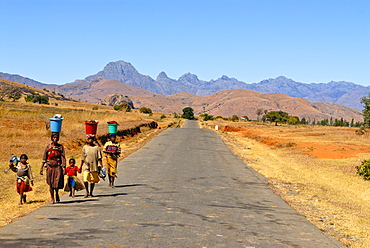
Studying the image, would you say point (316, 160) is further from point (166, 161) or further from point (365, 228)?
point (365, 228)

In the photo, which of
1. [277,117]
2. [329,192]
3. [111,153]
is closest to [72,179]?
[111,153]

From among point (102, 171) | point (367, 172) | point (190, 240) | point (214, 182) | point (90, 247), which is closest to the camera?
point (90, 247)

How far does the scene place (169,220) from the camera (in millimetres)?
8984

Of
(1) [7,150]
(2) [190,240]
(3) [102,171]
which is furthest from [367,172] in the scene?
(1) [7,150]

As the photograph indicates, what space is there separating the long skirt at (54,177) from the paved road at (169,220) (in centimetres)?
53

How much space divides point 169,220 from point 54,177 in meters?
3.52

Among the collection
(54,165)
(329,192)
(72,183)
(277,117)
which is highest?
(277,117)

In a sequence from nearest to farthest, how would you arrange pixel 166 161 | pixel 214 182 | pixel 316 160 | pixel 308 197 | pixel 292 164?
pixel 308 197 < pixel 214 182 < pixel 166 161 < pixel 292 164 < pixel 316 160

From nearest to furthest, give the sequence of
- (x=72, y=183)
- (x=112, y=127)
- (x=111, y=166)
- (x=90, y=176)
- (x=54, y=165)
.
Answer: (x=54, y=165), (x=90, y=176), (x=72, y=183), (x=111, y=166), (x=112, y=127)

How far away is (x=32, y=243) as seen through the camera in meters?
6.89

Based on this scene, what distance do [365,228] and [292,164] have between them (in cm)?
1610

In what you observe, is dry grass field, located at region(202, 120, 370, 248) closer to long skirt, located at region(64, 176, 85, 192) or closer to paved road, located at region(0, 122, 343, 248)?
paved road, located at region(0, 122, 343, 248)

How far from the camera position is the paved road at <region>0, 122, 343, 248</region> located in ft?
24.2

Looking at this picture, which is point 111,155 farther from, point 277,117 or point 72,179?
point 277,117
